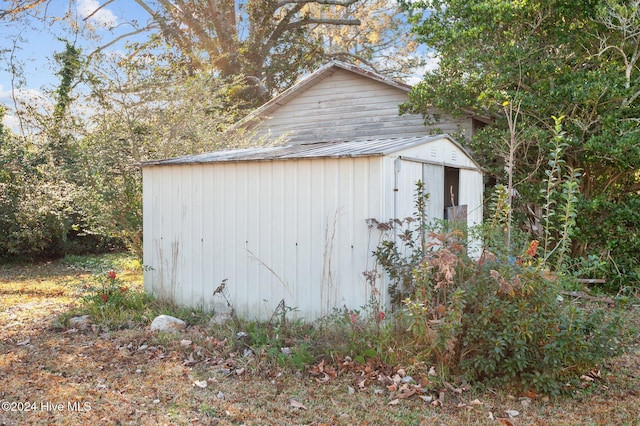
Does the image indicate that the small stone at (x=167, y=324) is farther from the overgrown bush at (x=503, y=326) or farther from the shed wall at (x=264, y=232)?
the overgrown bush at (x=503, y=326)

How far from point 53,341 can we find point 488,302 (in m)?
4.32

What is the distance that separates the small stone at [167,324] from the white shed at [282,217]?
2.40 feet

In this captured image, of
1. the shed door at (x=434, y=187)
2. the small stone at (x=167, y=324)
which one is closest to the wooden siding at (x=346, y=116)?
the shed door at (x=434, y=187)

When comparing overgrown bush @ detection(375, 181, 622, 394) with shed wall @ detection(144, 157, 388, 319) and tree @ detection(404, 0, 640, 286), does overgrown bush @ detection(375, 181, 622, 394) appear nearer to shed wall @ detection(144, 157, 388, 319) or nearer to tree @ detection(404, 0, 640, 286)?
shed wall @ detection(144, 157, 388, 319)

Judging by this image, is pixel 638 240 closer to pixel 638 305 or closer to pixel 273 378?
pixel 638 305

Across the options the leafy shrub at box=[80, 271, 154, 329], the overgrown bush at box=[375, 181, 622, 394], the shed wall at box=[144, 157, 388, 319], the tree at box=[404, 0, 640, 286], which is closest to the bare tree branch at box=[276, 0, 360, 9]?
the tree at box=[404, 0, 640, 286]

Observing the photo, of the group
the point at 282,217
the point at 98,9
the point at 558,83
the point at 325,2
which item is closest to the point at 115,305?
the point at 282,217

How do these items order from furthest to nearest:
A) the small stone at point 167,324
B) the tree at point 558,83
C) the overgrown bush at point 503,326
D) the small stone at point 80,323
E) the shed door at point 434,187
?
1. the tree at point 558,83
2. the shed door at point 434,187
3. the small stone at point 80,323
4. the small stone at point 167,324
5. the overgrown bush at point 503,326

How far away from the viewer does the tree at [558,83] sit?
8094 millimetres

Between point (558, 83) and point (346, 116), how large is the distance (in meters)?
4.62

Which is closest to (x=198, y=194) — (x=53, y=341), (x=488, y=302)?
(x=53, y=341)

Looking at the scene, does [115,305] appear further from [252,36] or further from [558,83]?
[252,36]

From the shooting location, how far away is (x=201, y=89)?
10.5m

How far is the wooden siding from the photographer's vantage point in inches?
433
